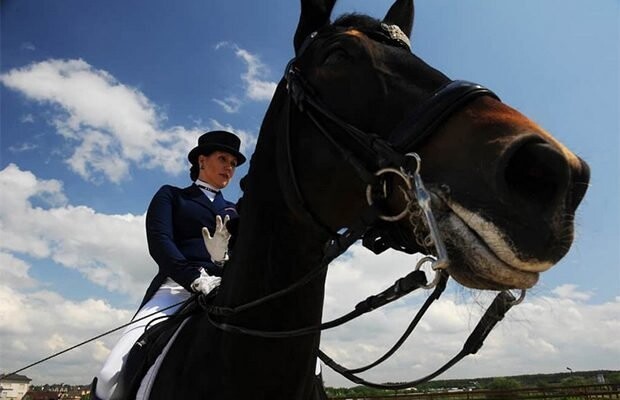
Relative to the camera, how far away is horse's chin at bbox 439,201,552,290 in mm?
2152

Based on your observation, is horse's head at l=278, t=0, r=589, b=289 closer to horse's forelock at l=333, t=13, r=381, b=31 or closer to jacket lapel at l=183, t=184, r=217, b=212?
horse's forelock at l=333, t=13, r=381, b=31

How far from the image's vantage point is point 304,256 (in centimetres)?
327

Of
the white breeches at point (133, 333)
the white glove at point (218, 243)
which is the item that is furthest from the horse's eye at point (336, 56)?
the white breeches at point (133, 333)

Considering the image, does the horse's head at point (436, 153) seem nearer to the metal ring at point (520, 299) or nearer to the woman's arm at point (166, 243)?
the metal ring at point (520, 299)

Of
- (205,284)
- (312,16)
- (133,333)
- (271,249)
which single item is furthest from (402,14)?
(133,333)

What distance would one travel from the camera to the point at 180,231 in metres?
5.07

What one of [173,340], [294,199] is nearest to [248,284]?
[294,199]

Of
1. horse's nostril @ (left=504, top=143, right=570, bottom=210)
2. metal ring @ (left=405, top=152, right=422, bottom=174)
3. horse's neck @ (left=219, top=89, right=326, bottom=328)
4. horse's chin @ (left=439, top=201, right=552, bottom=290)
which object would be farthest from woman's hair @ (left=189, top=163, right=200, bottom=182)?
horse's nostril @ (left=504, top=143, right=570, bottom=210)

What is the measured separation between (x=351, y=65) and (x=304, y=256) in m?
1.22

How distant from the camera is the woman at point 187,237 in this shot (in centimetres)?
439

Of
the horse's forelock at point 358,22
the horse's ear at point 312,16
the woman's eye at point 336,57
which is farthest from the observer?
the horse's ear at point 312,16

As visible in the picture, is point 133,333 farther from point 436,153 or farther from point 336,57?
point 436,153

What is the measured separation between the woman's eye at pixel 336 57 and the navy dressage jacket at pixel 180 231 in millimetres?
2187

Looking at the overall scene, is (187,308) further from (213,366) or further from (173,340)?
(213,366)
